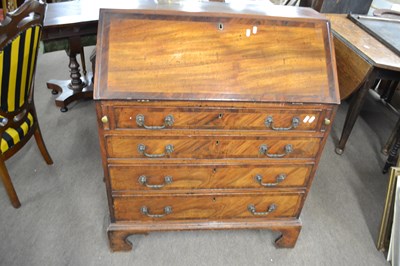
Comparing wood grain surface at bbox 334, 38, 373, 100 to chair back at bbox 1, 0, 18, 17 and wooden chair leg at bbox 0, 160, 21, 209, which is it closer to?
wooden chair leg at bbox 0, 160, 21, 209

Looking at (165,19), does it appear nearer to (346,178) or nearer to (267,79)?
(267,79)

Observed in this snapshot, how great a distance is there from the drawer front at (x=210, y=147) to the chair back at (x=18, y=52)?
2.18ft

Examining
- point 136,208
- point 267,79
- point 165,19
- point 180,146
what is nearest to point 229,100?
point 267,79

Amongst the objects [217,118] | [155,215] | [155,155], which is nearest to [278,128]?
[217,118]

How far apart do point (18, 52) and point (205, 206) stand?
3.74 ft

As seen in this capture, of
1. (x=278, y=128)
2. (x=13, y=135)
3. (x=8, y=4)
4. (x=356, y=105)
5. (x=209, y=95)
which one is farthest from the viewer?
(x=8, y=4)

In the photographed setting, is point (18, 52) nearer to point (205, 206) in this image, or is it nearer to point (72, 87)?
point (205, 206)

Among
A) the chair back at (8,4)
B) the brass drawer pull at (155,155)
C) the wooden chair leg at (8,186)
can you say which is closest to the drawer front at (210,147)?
the brass drawer pull at (155,155)

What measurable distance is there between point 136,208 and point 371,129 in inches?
88.9

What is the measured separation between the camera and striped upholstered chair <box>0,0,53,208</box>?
1.44 m

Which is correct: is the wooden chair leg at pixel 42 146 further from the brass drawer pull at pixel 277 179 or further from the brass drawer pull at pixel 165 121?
the brass drawer pull at pixel 277 179

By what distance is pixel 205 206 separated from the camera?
156cm

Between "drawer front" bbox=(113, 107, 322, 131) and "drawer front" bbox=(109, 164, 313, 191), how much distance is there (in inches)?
8.4

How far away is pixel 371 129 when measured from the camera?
2.83 m
